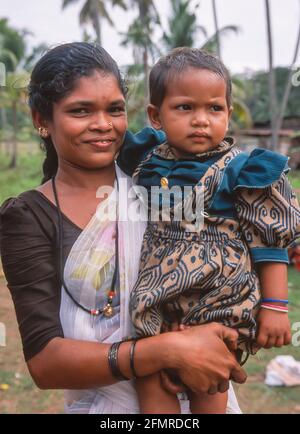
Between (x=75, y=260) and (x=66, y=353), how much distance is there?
0.87ft

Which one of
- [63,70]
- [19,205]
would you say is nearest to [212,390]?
[19,205]

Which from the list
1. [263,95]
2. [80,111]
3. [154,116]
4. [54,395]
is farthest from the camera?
[263,95]

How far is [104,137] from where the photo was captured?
4.83 feet

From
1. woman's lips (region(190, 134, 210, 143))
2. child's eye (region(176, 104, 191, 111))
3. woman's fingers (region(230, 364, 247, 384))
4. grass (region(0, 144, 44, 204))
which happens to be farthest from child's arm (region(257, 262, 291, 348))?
grass (region(0, 144, 44, 204))

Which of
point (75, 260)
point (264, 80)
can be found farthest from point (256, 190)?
point (264, 80)

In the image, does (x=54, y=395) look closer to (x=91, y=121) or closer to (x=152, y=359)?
(x=152, y=359)

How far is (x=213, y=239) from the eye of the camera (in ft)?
4.88

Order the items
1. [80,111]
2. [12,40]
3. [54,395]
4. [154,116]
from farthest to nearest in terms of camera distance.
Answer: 1. [12,40]
2. [54,395]
3. [154,116]
4. [80,111]

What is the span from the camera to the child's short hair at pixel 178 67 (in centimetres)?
155

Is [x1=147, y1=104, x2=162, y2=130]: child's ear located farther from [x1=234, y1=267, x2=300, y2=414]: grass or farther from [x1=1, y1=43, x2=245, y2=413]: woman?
[x1=234, y1=267, x2=300, y2=414]: grass

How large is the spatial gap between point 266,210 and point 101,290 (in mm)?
532

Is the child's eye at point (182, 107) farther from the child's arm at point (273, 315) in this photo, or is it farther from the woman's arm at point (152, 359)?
the woman's arm at point (152, 359)
